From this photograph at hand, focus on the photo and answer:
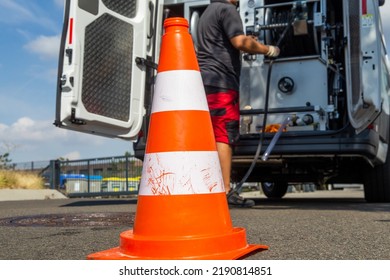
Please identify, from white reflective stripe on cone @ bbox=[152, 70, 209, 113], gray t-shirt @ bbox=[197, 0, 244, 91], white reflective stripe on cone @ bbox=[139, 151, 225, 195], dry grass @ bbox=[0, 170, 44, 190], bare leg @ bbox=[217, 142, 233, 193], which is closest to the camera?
white reflective stripe on cone @ bbox=[139, 151, 225, 195]

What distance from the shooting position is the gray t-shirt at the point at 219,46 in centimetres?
451

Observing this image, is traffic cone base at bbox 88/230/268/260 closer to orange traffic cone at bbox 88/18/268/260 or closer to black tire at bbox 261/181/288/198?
orange traffic cone at bbox 88/18/268/260

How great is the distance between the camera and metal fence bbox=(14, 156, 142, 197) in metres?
15.3

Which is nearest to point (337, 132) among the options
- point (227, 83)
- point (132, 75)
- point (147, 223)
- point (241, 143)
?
point (241, 143)

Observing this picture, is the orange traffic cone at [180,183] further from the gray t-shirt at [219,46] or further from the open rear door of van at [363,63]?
the open rear door of van at [363,63]

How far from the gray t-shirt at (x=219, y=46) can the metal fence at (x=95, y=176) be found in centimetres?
1025

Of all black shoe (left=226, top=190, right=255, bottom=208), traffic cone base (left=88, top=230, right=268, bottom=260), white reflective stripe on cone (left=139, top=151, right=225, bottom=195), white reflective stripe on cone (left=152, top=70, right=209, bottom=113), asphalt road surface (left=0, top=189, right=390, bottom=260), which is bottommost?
asphalt road surface (left=0, top=189, right=390, bottom=260)

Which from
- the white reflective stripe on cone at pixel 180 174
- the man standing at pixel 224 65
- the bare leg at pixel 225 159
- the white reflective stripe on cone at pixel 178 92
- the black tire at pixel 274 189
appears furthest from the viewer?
the black tire at pixel 274 189

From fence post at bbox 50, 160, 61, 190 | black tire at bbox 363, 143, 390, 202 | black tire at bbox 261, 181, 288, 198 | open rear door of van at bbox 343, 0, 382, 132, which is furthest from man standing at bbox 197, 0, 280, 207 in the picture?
fence post at bbox 50, 160, 61, 190

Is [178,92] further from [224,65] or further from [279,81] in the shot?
[279,81]

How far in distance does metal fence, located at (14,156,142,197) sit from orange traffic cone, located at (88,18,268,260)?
40.2 ft

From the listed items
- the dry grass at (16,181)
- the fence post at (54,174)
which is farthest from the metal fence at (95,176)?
the dry grass at (16,181)

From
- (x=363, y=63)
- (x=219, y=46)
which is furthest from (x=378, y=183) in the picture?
(x=219, y=46)

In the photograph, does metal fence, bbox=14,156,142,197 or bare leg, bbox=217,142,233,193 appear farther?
metal fence, bbox=14,156,142,197
